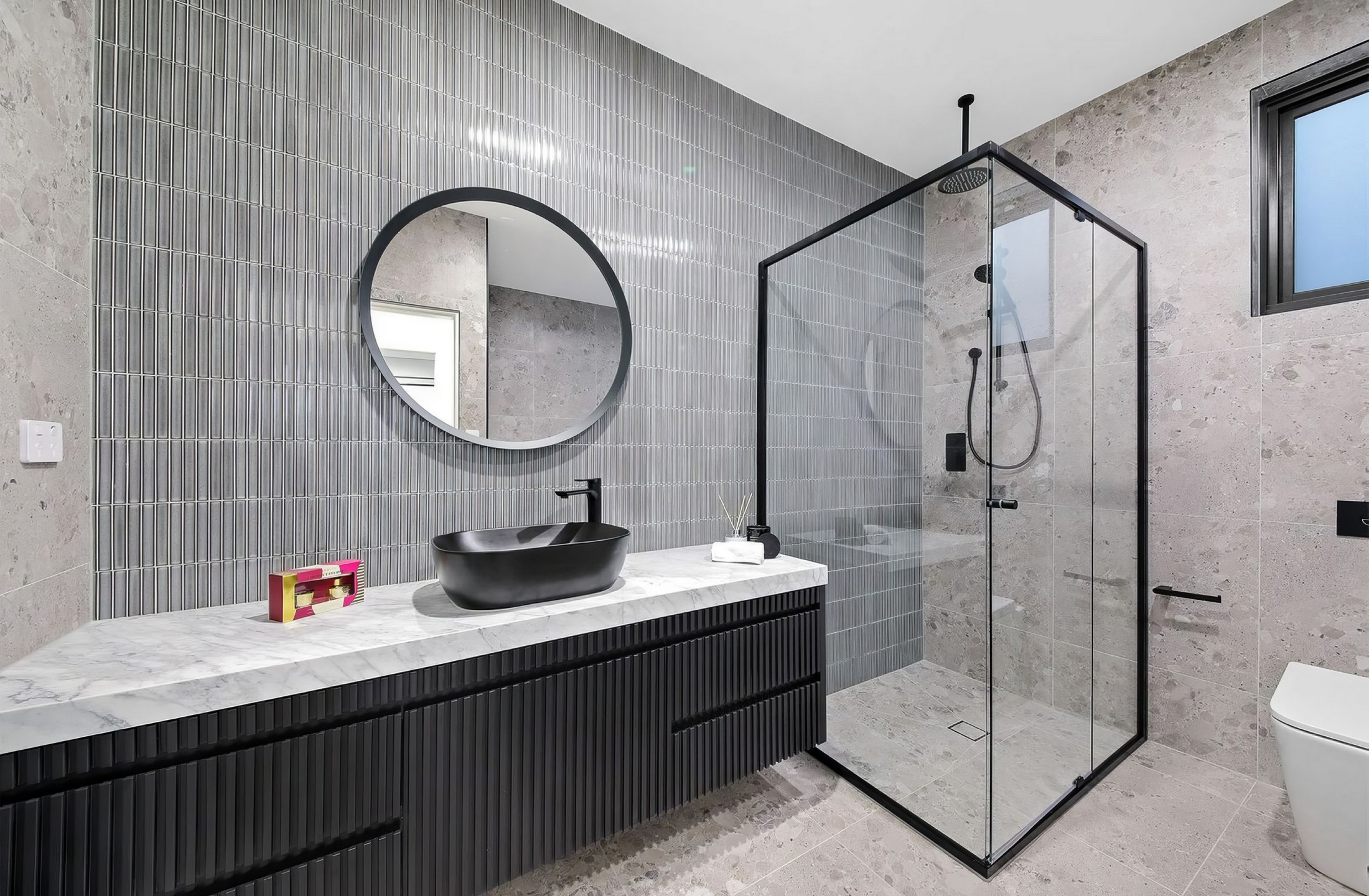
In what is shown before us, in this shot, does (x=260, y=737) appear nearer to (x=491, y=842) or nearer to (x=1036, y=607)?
(x=491, y=842)

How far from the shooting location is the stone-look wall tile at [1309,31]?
167cm

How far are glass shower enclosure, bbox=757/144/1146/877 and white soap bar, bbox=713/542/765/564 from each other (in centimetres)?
45

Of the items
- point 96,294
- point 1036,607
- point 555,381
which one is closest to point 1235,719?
point 1036,607

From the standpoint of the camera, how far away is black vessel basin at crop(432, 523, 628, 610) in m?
1.23

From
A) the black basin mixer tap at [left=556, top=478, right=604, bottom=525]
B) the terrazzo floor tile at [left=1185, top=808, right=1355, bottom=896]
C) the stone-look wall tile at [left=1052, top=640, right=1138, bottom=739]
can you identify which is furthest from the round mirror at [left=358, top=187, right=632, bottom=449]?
the terrazzo floor tile at [left=1185, top=808, right=1355, bottom=896]

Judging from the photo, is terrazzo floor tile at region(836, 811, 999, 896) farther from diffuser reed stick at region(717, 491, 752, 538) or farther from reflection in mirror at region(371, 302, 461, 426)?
reflection in mirror at region(371, 302, 461, 426)

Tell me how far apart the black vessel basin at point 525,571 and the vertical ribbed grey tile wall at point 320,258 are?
1.19ft

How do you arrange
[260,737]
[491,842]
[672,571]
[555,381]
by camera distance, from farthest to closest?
[555,381]
[672,571]
[491,842]
[260,737]

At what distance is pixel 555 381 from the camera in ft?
5.77

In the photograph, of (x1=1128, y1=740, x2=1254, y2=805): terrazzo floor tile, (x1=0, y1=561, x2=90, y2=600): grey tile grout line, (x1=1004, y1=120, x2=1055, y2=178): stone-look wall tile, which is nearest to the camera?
(x1=0, y1=561, x2=90, y2=600): grey tile grout line

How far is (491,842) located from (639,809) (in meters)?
0.38

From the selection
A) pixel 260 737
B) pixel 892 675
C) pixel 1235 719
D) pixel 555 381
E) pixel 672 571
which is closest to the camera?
pixel 260 737

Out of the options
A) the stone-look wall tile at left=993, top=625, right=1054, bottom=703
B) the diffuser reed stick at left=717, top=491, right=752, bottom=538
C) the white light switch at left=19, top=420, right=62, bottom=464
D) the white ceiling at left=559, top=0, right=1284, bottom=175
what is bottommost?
the stone-look wall tile at left=993, top=625, right=1054, bottom=703

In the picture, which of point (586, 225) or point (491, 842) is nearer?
point (491, 842)
